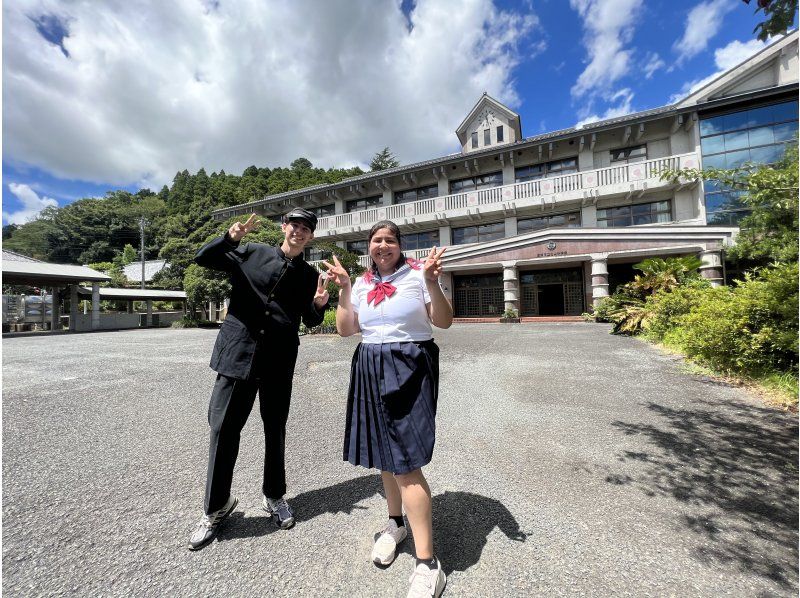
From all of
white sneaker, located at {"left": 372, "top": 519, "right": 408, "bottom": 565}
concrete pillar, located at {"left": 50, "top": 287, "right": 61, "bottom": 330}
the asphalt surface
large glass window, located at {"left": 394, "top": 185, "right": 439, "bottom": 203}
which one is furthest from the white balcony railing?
white sneaker, located at {"left": 372, "top": 519, "right": 408, "bottom": 565}

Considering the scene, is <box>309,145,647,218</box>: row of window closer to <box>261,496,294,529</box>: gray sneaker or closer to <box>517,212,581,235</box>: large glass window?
<box>517,212,581,235</box>: large glass window

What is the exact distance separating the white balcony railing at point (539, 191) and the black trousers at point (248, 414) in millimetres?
17831

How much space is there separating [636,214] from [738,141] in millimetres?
4758

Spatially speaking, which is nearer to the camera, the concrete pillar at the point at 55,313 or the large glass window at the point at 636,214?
the large glass window at the point at 636,214

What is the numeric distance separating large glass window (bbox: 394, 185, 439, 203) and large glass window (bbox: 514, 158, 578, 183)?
17.4 feet

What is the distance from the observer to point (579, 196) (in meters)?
17.3

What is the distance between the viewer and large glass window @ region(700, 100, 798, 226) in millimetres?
14469

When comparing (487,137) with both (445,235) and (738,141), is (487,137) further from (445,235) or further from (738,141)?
(738,141)

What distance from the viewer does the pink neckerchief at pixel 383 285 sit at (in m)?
1.89

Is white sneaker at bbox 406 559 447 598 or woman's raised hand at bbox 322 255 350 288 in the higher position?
woman's raised hand at bbox 322 255 350 288

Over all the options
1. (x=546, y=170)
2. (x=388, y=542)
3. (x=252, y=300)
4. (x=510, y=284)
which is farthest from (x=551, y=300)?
(x=252, y=300)

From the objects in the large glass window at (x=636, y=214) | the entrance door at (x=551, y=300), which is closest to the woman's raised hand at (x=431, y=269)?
the entrance door at (x=551, y=300)

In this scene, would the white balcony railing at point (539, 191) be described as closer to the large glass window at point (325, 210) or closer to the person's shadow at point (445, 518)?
the large glass window at point (325, 210)

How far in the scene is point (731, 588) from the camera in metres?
1.65
